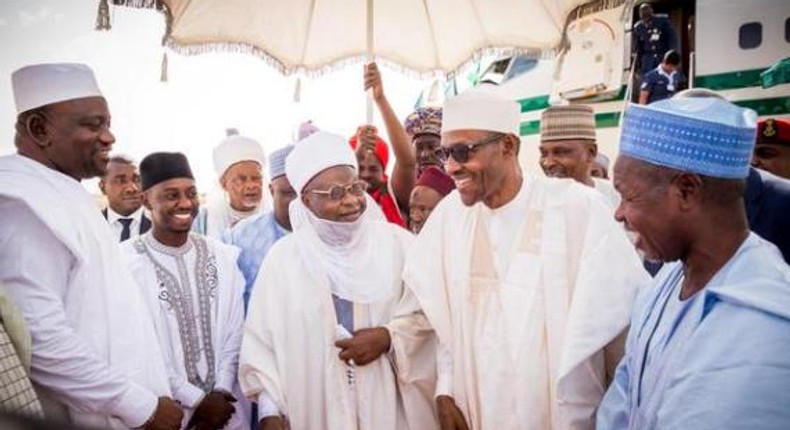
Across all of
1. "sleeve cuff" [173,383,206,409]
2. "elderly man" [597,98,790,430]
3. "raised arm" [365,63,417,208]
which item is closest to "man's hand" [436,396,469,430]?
"elderly man" [597,98,790,430]

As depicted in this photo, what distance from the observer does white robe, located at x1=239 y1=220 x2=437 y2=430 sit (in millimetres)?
2986

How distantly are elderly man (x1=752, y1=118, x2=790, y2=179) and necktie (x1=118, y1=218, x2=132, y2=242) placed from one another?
17.6 ft

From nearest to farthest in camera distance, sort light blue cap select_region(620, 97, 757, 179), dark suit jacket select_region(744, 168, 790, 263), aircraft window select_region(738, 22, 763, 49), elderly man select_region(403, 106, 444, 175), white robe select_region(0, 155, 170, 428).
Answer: light blue cap select_region(620, 97, 757, 179) → white robe select_region(0, 155, 170, 428) → dark suit jacket select_region(744, 168, 790, 263) → elderly man select_region(403, 106, 444, 175) → aircraft window select_region(738, 22, 763, 49)

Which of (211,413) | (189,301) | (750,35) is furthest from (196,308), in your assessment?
(750,35)

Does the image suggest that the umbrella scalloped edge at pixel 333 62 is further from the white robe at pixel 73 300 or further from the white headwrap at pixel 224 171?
the white robe at pixel 73 300

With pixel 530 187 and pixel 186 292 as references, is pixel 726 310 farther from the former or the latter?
pixel 186 292

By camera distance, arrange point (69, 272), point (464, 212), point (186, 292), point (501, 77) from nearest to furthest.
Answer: point (69, 272)
point (464, 212)
point (186, 292)
point (501, 77)

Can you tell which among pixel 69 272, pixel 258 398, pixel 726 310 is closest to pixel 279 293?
pixel 258 398

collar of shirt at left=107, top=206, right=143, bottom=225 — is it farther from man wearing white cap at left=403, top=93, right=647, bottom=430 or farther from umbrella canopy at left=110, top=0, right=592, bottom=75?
man wearing white cap at left=403, top=93, right=647, bottom=430

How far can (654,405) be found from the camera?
1.80 m

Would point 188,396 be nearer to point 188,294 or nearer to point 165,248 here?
point 188,294

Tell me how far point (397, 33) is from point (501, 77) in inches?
262

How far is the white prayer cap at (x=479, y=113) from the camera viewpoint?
9.70 ft

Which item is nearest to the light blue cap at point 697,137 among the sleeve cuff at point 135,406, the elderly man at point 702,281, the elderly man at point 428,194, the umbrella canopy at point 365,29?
the elderly man at point 702,281
